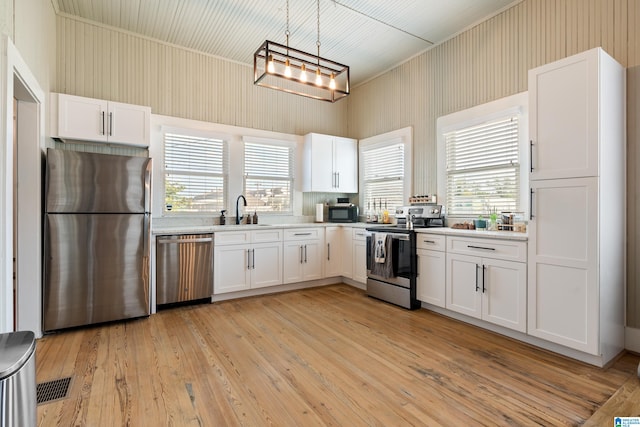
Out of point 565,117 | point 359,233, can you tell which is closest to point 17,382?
point 565,117

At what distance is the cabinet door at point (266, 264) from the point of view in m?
4.44

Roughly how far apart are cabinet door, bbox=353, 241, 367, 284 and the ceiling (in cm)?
278

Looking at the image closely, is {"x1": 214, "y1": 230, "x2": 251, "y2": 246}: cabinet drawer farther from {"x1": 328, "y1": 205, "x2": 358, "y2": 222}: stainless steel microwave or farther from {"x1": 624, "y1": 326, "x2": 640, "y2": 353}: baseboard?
{"x1": 624, "y1": 326, "x2": 640, "y2": 353}: baseboard

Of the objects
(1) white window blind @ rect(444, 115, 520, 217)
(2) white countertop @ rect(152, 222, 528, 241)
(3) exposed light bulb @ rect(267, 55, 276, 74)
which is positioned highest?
(3) exposed light bulb @ rect(267, 55, 276, 74)

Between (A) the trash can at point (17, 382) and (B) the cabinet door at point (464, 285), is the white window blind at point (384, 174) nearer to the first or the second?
(B) the cabinet door at point (464, 285)

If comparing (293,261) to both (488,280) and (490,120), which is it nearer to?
(488,280)

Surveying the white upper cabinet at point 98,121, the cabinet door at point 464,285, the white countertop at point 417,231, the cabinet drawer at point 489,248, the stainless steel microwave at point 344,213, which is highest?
the white upper cabinet at point 98,121

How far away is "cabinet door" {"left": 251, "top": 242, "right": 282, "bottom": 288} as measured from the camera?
14.6 ft

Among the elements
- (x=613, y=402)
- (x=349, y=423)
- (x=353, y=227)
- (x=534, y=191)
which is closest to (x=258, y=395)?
(x=349, y=423)

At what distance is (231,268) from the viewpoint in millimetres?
4266

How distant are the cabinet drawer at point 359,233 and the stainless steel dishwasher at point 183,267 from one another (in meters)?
2.05

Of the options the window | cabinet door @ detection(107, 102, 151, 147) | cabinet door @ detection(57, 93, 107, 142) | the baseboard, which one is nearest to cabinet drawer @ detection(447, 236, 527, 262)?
the baseboard

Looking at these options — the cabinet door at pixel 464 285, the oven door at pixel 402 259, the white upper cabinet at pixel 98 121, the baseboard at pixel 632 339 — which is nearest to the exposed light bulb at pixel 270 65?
the white upper cabinet at pixel 98 121

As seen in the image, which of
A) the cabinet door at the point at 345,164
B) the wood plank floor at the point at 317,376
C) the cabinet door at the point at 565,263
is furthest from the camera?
the cabinet door at the point at 345,164
